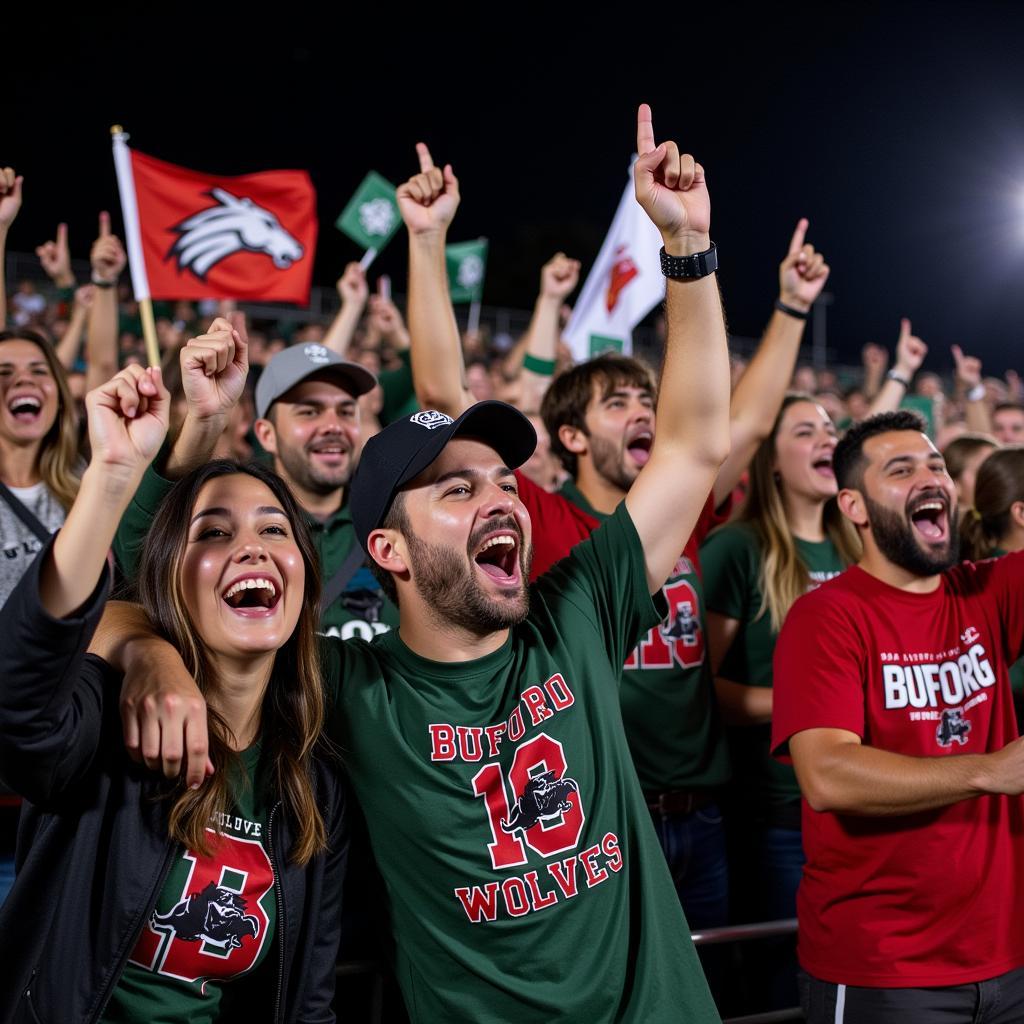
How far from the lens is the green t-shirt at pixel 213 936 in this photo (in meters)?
2.19

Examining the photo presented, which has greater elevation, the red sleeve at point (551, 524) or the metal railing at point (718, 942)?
the red sleeve at point (551, 524)

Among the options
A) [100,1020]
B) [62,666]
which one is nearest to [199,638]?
[62,666]

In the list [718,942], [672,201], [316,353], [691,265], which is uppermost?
[316,353]

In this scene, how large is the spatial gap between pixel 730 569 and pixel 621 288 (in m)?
3.34

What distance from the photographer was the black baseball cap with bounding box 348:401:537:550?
8.45ft

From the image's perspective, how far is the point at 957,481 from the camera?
5.26 meters

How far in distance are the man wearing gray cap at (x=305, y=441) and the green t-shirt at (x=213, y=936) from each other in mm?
852

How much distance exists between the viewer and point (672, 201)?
262 centimetres

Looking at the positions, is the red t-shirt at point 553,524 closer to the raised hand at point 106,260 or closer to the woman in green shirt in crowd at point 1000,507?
the woman in green shirt in crowd at point 1000,507

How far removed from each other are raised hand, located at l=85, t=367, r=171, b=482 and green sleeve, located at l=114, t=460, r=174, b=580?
69 centimetres

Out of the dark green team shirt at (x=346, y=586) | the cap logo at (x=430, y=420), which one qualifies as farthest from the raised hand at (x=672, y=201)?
the dark green team shirt at (x=346, y=586)

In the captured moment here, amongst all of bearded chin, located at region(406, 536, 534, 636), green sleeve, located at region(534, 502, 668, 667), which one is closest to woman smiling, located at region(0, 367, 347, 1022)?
bearded chin, located at region(406, 536, 534, 636)

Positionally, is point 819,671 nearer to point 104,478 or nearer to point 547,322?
point 104,478

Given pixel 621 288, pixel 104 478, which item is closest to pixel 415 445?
pixel 104 478
